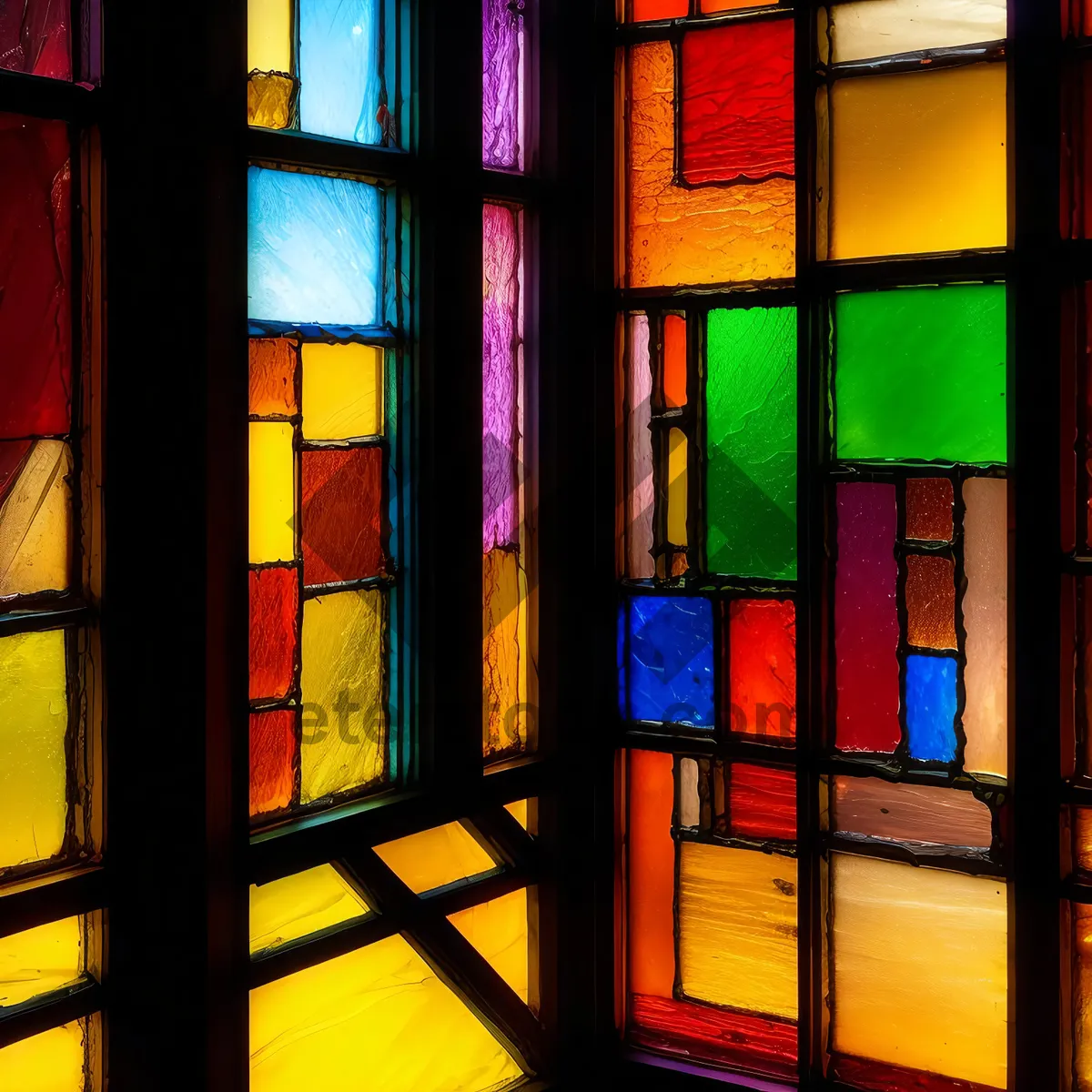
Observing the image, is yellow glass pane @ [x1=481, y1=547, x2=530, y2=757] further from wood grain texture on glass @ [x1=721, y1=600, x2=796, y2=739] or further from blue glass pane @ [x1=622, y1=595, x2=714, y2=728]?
wood grain texture on glass @ [x1=721, y1=600, x2=796, y2=739]

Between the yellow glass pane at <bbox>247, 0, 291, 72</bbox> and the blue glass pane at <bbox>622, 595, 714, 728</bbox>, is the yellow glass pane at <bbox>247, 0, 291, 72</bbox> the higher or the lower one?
the higher one

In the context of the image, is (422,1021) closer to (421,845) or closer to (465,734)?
(421,845)

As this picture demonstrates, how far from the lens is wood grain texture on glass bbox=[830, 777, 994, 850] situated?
8.33 ft

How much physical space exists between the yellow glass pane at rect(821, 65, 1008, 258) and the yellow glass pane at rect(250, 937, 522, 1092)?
177 centimetres

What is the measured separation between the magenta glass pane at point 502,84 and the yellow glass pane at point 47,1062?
1876 millimetres

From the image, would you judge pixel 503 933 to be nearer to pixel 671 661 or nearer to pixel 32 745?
pixel 671 661

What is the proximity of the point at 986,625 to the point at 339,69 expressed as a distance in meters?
1.69

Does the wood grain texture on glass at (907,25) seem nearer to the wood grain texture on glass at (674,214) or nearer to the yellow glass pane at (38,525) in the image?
the wood grain texture on glass at (674,214)

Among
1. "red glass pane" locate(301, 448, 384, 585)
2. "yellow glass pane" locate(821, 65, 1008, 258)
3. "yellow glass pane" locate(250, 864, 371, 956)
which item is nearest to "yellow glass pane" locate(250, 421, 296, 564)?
"red glass pane" locate(301, 448, 384, 585)

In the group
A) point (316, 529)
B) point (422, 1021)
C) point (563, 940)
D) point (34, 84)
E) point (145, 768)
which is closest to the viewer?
point (34, 84)

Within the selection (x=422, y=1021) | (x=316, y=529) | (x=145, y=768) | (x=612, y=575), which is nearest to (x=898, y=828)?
(x=612, y=575)

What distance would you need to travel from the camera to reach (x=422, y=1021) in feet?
8.43

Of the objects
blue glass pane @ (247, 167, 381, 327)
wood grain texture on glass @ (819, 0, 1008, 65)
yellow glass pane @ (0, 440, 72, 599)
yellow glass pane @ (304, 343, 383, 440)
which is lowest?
yellow glass pane @ (0, 440, 72, 599)

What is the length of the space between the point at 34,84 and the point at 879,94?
1.64m
